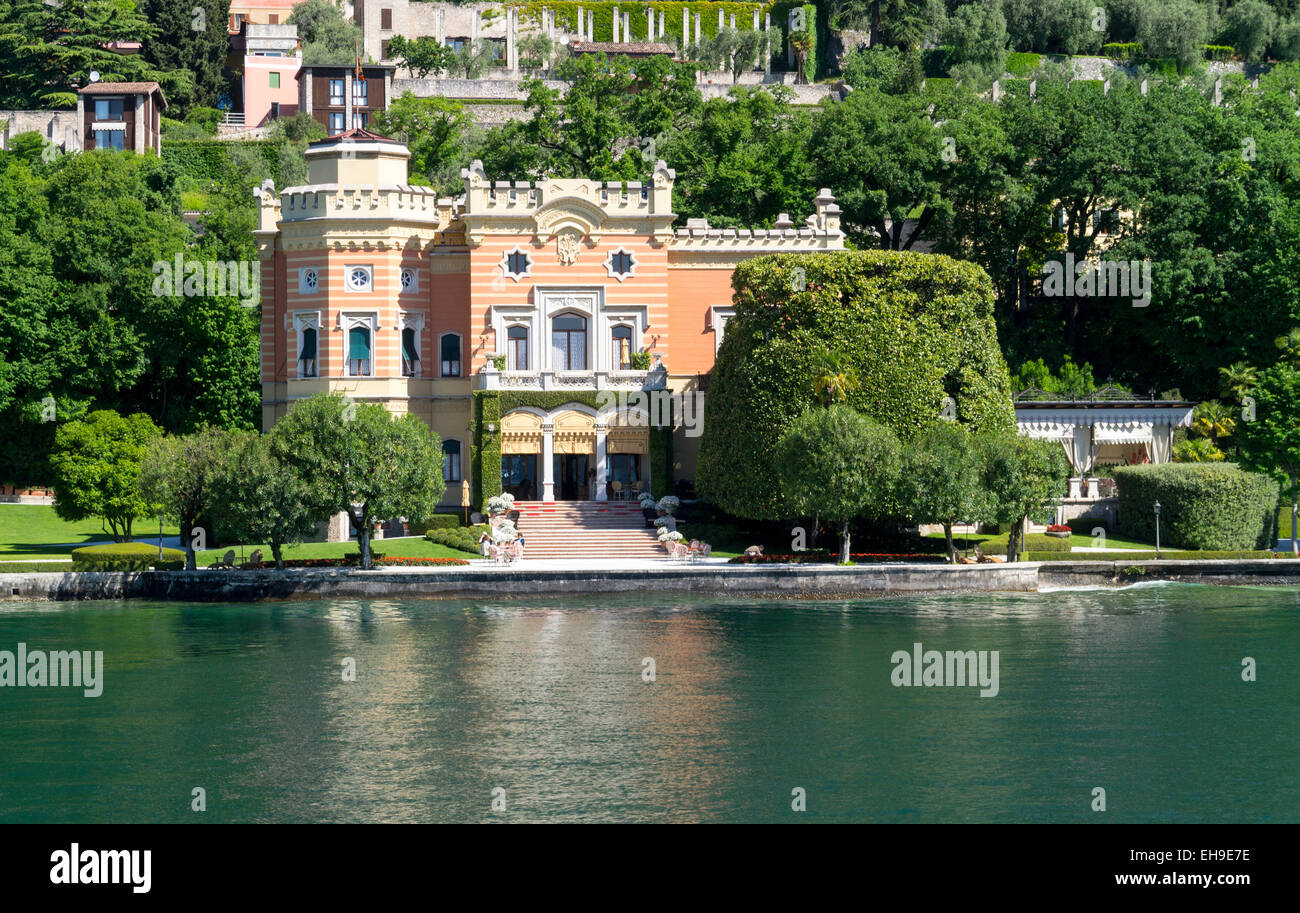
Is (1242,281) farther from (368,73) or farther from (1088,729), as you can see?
(368,73)

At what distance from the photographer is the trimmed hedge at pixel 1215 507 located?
66.2 metres

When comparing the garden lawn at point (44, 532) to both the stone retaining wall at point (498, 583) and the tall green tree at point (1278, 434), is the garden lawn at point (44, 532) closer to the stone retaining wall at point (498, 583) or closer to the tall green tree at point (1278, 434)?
the stone retaining wall at point (498, 583)

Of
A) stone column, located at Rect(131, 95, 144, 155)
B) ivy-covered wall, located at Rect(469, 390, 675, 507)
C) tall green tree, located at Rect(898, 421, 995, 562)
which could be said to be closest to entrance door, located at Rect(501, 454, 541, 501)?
ivy-covered wall, located at Rect(469, 390, 675, 507)

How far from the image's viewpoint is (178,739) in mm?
36125

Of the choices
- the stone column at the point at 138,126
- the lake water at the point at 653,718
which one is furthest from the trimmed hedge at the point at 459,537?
the stone column at the point at 138,126

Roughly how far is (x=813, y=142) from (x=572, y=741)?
181 feet

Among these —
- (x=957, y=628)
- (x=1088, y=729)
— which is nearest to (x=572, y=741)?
(x=1088, y=729)

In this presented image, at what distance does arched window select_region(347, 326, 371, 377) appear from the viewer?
71.2 metres

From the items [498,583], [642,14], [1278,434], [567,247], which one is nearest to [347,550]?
[498,583]

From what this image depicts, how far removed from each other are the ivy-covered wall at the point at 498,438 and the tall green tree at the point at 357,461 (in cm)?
926

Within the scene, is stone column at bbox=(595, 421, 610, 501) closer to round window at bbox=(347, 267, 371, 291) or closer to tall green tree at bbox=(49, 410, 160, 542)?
round window at bbox=(347, 267, 371, 291)

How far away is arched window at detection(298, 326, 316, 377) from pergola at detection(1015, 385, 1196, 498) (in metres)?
30.6

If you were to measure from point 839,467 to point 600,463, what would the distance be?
47.3 feet

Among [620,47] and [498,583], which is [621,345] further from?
[620,47]
